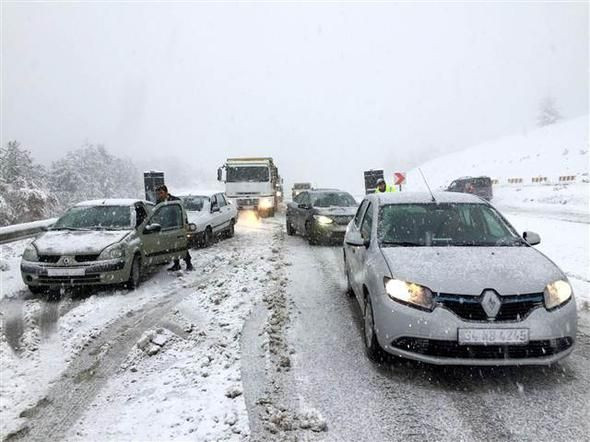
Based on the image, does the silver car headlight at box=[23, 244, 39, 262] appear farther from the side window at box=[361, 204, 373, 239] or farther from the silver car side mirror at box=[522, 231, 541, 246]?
the silver car side mirror at box=[522, 231, 541, 246]

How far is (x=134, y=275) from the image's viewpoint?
788cm

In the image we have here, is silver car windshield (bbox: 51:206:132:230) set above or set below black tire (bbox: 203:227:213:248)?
above

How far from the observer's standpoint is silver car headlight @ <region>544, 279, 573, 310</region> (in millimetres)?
3822

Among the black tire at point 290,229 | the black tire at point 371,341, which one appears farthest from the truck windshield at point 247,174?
the black tire at point 371,341

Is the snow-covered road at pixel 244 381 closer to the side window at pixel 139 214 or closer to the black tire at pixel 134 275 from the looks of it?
the black tire at pixel 134 275

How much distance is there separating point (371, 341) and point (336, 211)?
8037 mm

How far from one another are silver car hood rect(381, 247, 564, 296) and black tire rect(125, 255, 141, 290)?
4.84 metres

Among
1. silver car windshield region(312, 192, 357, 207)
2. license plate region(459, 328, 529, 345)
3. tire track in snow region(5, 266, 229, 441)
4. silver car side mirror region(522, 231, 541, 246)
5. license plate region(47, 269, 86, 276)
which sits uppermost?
silver car windshield region(312, 192, 357, 207)

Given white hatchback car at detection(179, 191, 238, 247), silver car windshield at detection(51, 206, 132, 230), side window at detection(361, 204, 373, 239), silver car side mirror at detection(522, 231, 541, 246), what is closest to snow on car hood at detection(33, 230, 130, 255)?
silver car windshield at detection(51, 206, 132, 230)

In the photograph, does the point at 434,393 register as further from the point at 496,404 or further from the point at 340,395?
the point at 340,395

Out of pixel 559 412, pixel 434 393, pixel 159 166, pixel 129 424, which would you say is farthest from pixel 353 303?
pixel 159 166

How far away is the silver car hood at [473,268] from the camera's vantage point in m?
3.80

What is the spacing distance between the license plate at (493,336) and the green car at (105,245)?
18.6ft

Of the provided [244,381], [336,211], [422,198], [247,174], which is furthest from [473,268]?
[247,174]
